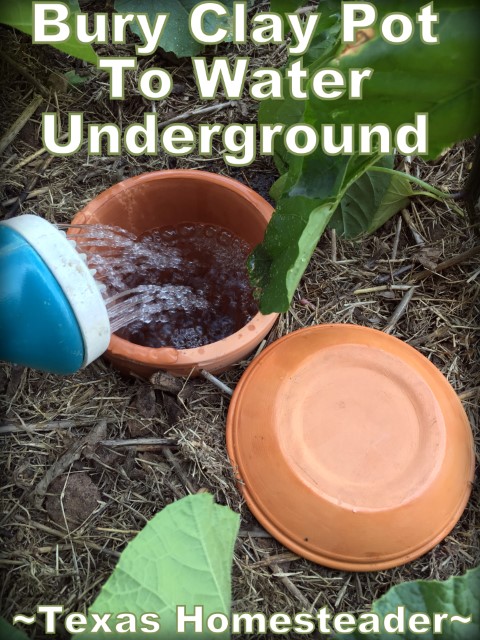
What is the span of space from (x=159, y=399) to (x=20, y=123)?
3.10ft

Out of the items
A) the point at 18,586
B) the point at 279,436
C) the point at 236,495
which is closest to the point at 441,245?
the point at 279,436

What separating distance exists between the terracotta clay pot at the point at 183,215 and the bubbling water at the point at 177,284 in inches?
1.5

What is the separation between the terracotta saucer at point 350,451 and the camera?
4.48 ft

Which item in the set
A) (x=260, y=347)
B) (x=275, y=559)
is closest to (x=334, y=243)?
(x=260, y=347)

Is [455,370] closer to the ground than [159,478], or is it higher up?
higher up

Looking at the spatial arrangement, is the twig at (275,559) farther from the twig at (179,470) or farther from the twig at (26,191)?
the twig at (26,191)

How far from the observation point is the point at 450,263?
174 centimetres

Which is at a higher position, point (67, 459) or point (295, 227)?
point (295, 227)

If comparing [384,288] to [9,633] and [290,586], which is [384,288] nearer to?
[290,586]

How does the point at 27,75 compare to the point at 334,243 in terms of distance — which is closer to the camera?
the point at 334,243

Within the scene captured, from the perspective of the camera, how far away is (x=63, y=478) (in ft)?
4.81

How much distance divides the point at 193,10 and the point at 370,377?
114cm

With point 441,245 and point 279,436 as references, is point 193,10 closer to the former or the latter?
point 441,245

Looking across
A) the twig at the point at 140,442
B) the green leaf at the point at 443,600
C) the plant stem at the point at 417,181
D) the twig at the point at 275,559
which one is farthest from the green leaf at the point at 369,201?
the green leaf at the point at 443,600
